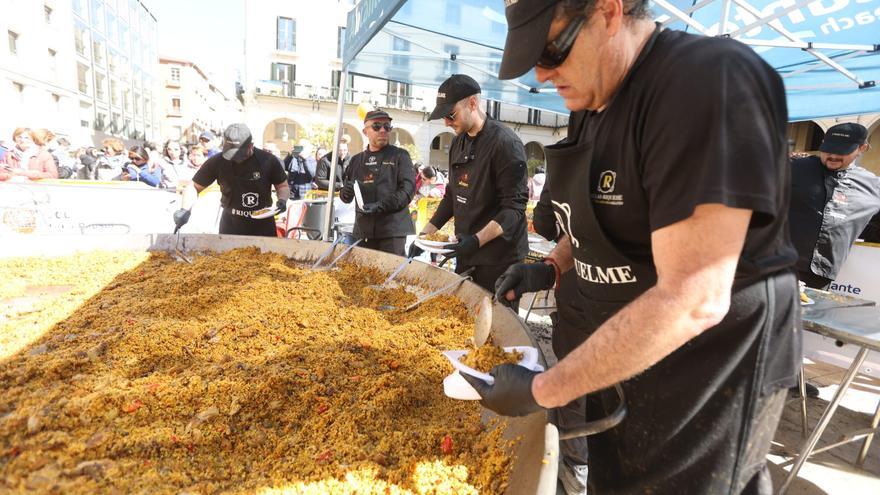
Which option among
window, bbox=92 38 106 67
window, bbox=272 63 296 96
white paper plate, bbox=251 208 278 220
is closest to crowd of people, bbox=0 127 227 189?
white paper plate, bbox=251 208 278 220

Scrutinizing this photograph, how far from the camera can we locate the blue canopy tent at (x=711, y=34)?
392 centimetres

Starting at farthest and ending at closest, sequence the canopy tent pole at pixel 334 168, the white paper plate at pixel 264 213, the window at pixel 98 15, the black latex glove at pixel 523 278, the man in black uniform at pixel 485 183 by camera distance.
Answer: the window at pixel 98 15 < the canopy tent pole at pixel 334 168 < the white paper plate at pixel 264 213 < the man in black uniform at pixel 485 183 < the black latex glove at pixel 523 278

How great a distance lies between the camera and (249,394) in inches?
54.5

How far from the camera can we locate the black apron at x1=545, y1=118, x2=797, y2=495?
2.98 ft

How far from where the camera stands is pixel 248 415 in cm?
133

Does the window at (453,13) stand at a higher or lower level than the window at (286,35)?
lower

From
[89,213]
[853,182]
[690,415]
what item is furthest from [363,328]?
[89,213]

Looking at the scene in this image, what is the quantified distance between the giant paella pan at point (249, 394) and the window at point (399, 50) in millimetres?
3692

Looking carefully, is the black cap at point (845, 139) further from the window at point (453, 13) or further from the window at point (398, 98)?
the window at point (398, 98)

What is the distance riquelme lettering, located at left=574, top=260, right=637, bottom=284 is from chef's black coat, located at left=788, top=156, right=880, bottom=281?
3.15m

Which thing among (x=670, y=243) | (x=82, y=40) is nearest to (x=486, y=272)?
(x=670, y=243)

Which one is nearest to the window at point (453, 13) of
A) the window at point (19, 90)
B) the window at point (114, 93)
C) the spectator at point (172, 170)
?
the spectator at point (172, 170)

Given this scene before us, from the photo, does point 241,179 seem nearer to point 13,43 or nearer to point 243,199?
point 243,199

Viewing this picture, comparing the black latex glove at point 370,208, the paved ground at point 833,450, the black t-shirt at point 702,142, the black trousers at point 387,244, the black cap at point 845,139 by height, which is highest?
the black cap at point 845,139
